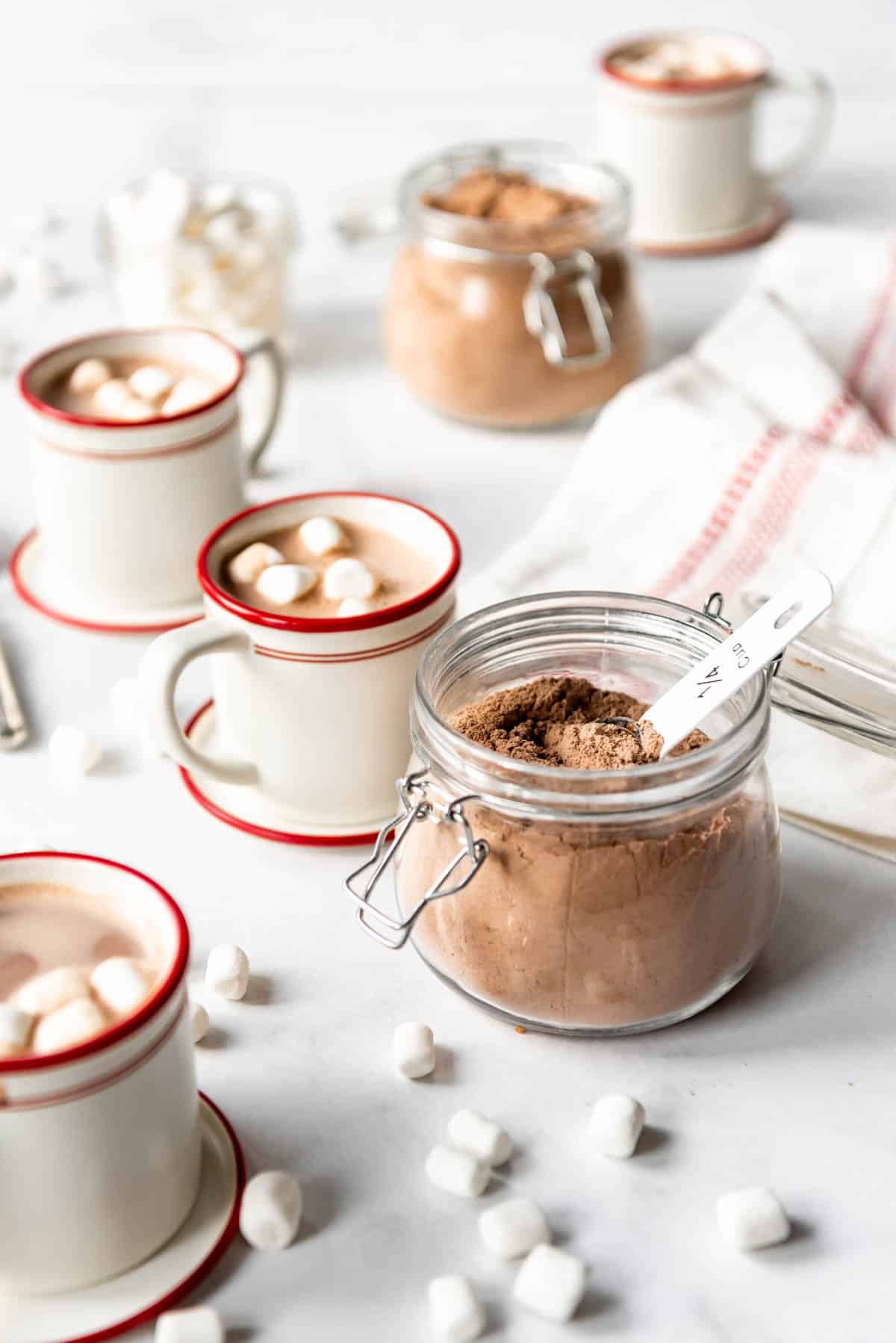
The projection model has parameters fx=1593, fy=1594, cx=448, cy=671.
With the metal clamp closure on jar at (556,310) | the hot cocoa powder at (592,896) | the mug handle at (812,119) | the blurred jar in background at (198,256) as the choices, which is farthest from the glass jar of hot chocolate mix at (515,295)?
the hot cocoa powder at (592,896)

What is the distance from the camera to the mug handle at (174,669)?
0.90 metres

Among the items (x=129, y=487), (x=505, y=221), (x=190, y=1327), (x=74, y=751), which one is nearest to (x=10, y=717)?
(x=74, y=751)

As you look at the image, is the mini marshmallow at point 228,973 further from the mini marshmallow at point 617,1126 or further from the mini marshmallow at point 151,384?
the mini marshmallow at point 151,384

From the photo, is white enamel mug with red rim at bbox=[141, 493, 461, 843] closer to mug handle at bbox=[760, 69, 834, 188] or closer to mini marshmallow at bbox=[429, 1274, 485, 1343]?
mini marshmallow at bbox=[429, 1274, 485, 1343]

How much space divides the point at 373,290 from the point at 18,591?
2.14 ft

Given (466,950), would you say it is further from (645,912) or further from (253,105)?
(253,105)

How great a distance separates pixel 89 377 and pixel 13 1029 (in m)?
0.67

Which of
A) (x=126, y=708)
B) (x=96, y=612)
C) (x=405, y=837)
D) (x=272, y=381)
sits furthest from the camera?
(x=272, y=381)

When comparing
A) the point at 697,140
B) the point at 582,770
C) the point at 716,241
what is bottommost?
the point at 716,241

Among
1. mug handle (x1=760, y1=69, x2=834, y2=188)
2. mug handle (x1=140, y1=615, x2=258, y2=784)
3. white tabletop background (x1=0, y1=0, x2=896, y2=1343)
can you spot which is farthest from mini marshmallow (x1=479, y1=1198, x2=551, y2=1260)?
mug handle (x1=760, y1=69, x2=834, y2=188)

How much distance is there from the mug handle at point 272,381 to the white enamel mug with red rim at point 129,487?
58 mm

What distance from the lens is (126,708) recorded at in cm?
108

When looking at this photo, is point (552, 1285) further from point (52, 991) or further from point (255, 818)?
point (255, 818)

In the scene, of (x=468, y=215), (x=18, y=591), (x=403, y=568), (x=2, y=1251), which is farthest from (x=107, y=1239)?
(x=468, y=215)
